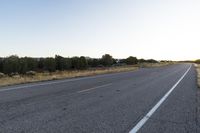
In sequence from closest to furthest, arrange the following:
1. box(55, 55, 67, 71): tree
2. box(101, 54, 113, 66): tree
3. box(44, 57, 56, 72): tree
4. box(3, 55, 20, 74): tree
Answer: box(3, 55, 20, 74): tree → box(44, 57, 56, 72): tree → box(55, 55, 67, 71): tree → box(101, 54, 113, 66): tree

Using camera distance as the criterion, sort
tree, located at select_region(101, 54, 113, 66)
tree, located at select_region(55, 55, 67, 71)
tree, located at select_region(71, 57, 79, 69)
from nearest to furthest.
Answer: tree, located at select_region(55, 55, 67, 71), tree, located at select_region(71, 57, 79, 69), tree, located at select_region(101, 54, 113, 66)

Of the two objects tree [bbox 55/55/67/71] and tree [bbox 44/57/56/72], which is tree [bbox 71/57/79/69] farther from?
tree [bbox 44/57/56/72]

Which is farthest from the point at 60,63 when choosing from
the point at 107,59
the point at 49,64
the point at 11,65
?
the point at 107,59

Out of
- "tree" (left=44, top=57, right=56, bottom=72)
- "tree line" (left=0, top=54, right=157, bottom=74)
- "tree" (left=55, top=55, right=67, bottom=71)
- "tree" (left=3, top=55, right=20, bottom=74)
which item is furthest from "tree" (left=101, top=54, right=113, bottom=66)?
"tree" (left=3, top=55, right=20, bottom=74)

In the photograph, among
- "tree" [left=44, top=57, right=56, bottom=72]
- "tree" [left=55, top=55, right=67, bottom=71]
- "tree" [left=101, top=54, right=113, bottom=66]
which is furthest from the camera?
"tree" [left=101, top=54, right=113, bottom=66]

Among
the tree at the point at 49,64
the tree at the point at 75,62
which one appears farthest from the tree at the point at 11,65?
the tree at the point at 75,62

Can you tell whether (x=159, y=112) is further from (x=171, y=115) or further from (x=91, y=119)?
(x=91, y=119)

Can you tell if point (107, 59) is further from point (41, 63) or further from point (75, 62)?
point (41, 63)

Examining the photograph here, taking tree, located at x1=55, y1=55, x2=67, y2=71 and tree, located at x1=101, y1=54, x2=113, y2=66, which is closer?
tree, located at x1=55, y1=55, x2=67, y2=71

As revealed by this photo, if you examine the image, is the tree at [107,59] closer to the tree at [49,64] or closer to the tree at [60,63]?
the tree at [60,63]

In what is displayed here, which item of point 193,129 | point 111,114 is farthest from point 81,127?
point 193,129

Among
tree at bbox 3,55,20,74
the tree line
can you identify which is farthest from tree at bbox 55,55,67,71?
tree at bbox 3,55,20,74

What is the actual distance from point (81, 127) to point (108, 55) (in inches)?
5176

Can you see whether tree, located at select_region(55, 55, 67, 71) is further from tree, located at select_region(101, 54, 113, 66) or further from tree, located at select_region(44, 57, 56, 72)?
tree, located at select_region(101, 54, 113, 66)
